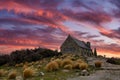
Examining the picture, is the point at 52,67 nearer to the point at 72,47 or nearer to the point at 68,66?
the point at 68,66

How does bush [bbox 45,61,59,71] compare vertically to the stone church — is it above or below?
below

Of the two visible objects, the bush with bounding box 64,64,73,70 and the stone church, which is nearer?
the bush with bounding box 64,64,73,70

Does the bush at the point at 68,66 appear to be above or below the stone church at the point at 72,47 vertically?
below

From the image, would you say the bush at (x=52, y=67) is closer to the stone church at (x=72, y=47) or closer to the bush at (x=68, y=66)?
the bush at (x=68, y=66)

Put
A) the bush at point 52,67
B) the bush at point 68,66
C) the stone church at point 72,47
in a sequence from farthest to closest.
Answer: the stone church at point 72,47 → the bush at point 68,66 → the bush at point 52,67

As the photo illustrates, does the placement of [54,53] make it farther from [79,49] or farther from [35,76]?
[35,76]

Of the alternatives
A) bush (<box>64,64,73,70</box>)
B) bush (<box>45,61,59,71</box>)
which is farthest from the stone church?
bush (<box>45,61,59,71</box>)

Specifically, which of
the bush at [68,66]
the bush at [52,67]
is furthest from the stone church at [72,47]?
the bush at [52,67]

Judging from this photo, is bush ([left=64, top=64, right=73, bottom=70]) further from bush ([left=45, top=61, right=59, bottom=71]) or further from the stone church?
the stone church

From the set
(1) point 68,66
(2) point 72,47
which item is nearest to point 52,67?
(1) point 68,66

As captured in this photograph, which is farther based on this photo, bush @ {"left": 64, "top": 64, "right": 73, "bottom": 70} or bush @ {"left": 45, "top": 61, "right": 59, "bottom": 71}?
bush @ {"left": 64, "top": 64, "right": 73, "bottom": 70}

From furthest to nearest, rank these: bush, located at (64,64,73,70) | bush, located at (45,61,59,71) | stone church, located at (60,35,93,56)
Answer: stone church, located at (60,35,93,56), bush, located at (64,64,73,70), bush, located at (45,61,59,71)

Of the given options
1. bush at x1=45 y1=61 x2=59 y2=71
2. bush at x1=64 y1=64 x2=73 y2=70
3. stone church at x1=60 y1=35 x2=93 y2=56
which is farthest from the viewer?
stone church at x1=60 y1=35 x2=93 y2=56

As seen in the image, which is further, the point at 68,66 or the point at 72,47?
the point at 72,47
